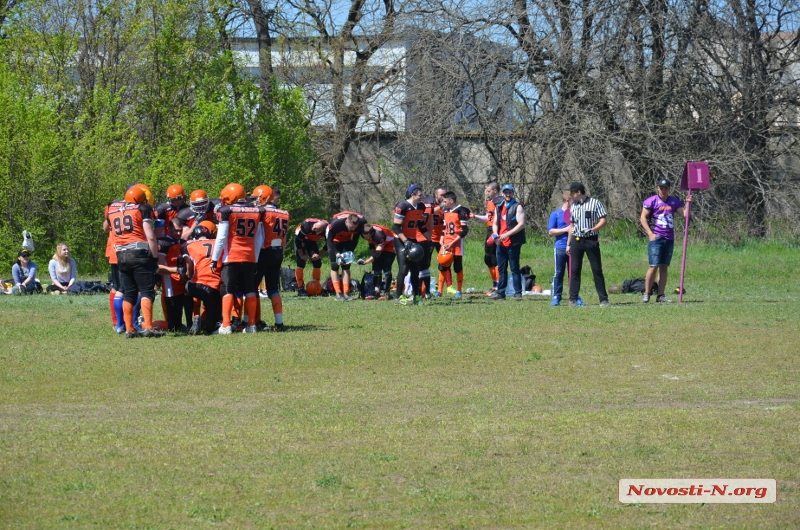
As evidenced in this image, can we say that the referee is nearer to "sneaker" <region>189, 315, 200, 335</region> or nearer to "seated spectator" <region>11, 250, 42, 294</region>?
"sneaker" <region>189, 315, 200, 335</region>

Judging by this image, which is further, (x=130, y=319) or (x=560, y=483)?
(x=130, y=319)

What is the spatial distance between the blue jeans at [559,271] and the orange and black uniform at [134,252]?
723cm

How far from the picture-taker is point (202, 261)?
48.2ft

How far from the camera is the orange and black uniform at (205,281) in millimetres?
14609

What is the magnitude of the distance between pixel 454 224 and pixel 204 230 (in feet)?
20.8

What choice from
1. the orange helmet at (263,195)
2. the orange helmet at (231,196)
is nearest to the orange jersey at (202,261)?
the orange helmet at (231,196)

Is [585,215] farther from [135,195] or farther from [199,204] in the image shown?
[135,195]

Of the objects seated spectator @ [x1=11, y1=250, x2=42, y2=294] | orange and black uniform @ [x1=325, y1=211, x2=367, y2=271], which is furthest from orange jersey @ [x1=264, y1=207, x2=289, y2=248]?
seated spectator @ [x1=11, y1=250, x2=42, y2=294]

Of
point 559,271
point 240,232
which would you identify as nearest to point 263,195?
point 240,232

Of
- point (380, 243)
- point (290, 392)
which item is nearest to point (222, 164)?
point (380, 243)

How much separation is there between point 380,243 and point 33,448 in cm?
1186

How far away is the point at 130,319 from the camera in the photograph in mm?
14430

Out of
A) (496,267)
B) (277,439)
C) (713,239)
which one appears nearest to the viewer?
(277,439)

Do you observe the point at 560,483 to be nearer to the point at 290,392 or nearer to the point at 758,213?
the point at 290,392
